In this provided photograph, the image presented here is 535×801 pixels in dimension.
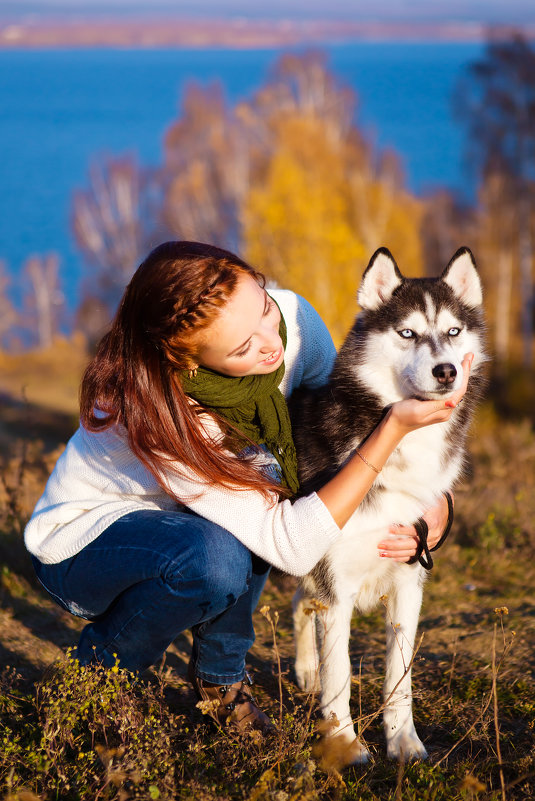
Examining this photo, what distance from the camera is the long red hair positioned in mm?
2459

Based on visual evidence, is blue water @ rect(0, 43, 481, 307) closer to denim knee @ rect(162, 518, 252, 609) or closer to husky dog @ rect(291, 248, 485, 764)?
husky dog @ rect(291, 248, 485, 764)

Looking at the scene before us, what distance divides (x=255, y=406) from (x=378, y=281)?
0.68 m

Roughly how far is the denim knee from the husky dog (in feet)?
0.93

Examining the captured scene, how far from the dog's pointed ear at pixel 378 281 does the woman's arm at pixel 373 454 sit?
47cm

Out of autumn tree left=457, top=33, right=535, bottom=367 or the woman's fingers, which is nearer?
the woman's fingers

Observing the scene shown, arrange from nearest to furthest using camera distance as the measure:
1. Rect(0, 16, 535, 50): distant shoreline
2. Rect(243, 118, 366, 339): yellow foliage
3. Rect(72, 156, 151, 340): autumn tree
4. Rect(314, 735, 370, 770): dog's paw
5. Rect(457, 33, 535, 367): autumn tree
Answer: Rect(314, 735, 370, 770): dog's paw
Rect(243, 118, 366, 339): yellow foliage
Rect(457, 33, 535, 367): autumn tree
Rect(72, 156, 151, 340): autumn tree
Rect(0, 16, 535, 50): distant shoreline

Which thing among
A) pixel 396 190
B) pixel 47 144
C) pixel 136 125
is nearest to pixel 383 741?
pixel 396 190

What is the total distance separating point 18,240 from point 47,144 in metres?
29.3

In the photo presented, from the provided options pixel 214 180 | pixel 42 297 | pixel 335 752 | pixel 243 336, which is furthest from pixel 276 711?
pixel 42 297

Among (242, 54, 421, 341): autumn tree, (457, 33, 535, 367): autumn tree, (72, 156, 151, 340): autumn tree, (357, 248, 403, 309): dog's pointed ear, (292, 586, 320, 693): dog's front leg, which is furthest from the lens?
(72, 156, 151, 340): autumn tree

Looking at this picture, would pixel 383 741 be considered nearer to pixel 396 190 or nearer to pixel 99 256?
pixel 396 190

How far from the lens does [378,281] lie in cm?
284

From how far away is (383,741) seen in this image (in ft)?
9.41

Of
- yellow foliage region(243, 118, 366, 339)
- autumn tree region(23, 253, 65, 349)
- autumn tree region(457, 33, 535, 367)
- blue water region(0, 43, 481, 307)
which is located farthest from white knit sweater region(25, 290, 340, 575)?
autumn tree region(23, 253, 65, 349)
